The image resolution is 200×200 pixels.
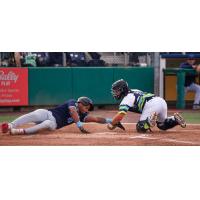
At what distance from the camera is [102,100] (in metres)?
8.52

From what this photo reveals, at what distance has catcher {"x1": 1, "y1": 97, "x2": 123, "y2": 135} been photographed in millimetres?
8461

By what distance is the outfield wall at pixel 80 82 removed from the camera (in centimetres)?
859

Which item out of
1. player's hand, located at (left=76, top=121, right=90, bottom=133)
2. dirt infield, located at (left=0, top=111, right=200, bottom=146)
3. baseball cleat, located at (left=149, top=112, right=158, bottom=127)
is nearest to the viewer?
dirt infield, located at (left=0, top=111, right=200, bottom=146)

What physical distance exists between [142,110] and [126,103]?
0.29 m

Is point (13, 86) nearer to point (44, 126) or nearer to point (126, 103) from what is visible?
point (44, 126)

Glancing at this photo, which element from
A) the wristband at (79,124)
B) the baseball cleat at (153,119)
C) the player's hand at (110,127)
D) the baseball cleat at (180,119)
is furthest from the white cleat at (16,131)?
the baseball cleat at (180,119)

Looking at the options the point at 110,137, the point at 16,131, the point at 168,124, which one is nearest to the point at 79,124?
the point at 110,137

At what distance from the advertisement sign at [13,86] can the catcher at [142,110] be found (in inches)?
36.1

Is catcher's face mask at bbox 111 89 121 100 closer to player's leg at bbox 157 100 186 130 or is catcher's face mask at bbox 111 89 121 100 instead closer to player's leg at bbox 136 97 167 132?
player's leg at bbox 136 97 167 132

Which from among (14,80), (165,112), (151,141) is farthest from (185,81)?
(14,80)

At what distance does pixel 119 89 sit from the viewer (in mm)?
8617

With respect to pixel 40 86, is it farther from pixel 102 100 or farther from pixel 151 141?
pixel 151 141

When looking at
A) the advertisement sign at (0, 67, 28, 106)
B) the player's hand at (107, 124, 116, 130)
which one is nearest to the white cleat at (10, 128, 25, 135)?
the advertisement sign at (0, 67, 28, 106)

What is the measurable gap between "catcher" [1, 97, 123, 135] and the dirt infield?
2.9 inches
